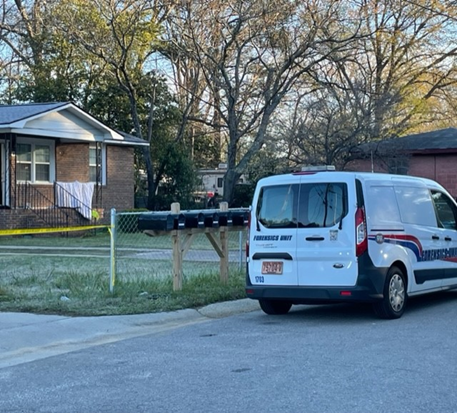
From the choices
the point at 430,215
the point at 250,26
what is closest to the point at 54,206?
the point at 250,26

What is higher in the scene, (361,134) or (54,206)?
(361,134)

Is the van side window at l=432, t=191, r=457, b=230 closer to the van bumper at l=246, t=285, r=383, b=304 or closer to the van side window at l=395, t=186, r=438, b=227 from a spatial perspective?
the van side window at l=395, t=186, r=438, b=227

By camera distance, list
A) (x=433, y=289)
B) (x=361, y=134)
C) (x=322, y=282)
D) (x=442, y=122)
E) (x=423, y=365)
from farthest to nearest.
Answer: (x=442, y=122) < (x=361, y=134) < (x=433, y=289) < (x=322, y=282) < (x=423, y=365)

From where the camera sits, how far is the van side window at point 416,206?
1097cm

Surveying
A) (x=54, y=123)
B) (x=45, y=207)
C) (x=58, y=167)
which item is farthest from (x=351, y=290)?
(x=58, y=167)

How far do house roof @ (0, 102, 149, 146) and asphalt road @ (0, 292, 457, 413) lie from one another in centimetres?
1832

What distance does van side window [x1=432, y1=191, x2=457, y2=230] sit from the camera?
1197 cm

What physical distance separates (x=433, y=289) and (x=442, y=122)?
100.0 ft

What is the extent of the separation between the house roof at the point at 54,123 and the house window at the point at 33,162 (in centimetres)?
78

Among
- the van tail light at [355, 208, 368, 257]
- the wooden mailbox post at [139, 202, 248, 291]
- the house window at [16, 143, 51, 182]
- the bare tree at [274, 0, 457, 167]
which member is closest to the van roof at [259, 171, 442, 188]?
the van tail light at [355, 208, 368, 257]

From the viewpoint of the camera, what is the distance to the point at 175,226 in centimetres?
1212

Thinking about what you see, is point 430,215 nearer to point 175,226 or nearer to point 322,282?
point 322,282

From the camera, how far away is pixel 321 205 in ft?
33.9

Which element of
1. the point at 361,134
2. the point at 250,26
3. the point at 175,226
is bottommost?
the point at 175,226
